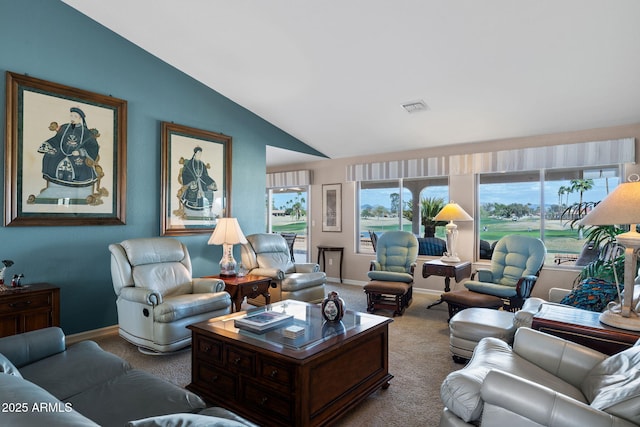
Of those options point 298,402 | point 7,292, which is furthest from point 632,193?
point 7,292

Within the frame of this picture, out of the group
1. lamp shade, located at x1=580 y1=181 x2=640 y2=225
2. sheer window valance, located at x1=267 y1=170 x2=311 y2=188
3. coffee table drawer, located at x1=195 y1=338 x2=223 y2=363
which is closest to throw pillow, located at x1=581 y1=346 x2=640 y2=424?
lamp shade, located at x1=580 y1=181 x2=640 y2=225

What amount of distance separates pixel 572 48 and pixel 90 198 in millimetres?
4973

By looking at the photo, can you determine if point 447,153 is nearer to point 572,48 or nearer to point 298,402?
point 572,48

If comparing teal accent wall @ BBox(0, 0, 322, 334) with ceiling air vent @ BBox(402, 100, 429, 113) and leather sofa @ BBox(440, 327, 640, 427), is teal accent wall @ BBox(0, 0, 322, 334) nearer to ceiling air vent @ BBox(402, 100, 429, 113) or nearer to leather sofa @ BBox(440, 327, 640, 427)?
ceiling air vent @ BBox(402, 100, 429, 113)

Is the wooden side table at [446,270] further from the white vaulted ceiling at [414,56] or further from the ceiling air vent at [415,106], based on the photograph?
the ceiling air vent at [415,106]

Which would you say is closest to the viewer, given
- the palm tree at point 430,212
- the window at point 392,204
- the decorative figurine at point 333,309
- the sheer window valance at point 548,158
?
the decorative figurine at point 333,309

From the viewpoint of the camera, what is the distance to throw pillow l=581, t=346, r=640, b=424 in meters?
1.32

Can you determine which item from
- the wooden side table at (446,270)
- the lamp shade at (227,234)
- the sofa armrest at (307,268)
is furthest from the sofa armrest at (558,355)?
the sofa armrest at (307,268)

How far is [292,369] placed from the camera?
6.67ft

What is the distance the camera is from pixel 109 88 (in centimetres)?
408

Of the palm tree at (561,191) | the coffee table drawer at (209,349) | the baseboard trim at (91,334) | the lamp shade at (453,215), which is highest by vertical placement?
the palm tree at (561,191)

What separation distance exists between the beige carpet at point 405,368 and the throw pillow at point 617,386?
36.4 inches

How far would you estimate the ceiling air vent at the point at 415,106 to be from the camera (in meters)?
4.64

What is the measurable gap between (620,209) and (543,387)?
1.21 metres
